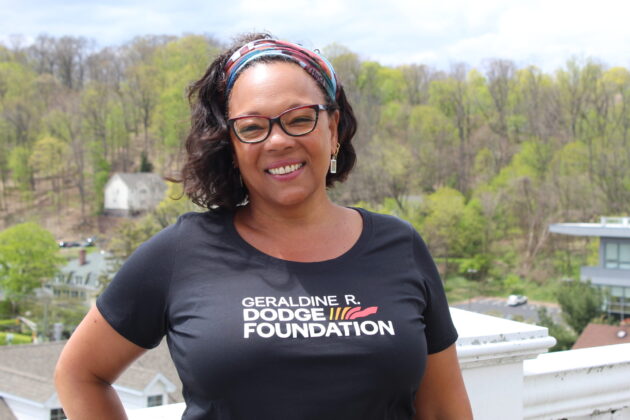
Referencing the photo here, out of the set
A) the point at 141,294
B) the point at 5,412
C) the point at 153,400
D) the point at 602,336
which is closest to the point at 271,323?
the point at 141,294

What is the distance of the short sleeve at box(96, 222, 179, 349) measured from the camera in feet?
4.99

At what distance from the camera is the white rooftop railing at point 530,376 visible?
2.07 m

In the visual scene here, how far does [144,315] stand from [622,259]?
90.6 feet

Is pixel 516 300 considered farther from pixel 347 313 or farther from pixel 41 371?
pixel 347 313

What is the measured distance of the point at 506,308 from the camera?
3206 cm

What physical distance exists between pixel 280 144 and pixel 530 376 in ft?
3.98

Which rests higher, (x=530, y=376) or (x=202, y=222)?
(x=202, y=222)

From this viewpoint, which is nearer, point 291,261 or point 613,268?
point 291,261

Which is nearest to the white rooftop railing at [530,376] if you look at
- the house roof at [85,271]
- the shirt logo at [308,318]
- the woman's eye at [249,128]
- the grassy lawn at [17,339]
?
the shirt logo at [308,318]

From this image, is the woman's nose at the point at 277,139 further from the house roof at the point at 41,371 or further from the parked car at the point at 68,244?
the parked car at the point at 68,244

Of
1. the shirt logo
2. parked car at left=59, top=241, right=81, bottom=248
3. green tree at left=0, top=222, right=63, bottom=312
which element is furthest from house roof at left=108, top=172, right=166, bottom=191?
the shirt logo

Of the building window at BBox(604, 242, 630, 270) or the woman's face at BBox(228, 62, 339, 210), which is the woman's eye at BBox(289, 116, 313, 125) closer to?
the woman's face at BBox(228, 62, 339, 210)

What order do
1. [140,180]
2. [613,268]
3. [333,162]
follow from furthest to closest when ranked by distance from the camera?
[140,180] → [613,268] → [333,162]

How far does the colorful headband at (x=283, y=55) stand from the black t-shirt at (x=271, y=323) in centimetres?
36
